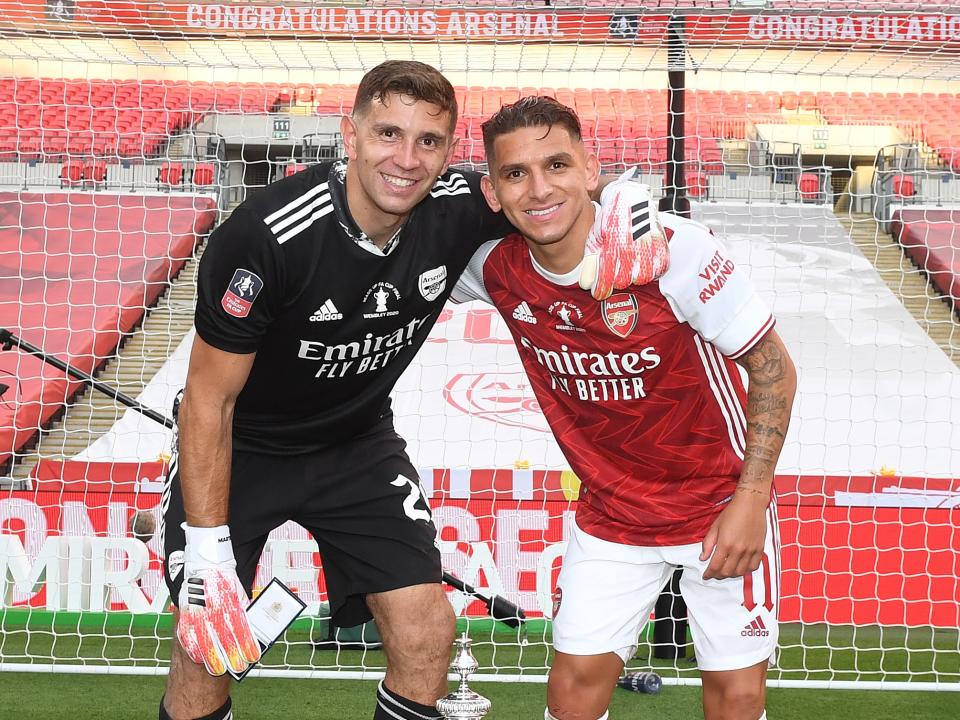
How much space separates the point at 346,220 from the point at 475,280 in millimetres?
476

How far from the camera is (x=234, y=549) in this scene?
2.74 m

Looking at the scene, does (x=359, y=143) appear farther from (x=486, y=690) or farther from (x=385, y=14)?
(x=385, y=14)

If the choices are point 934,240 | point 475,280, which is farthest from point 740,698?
point 934,240

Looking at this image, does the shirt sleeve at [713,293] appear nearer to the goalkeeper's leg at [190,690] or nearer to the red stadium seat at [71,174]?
the goalkeeper's leg at [190,690]

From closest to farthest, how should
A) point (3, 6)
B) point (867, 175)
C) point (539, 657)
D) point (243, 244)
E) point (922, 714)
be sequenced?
point (243, 244), point (922, 714), point (539, 657), point (3, 6), point (867, 175)

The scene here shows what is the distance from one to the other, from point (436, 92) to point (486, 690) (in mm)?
2883

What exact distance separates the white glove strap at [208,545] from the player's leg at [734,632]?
3.74ft

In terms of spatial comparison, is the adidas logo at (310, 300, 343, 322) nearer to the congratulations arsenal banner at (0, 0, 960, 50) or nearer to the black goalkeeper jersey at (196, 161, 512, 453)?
the black goalkeeper jersey at (196, 161, 512, 453)

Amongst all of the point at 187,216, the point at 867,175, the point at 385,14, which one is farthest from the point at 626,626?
the point at 867,175

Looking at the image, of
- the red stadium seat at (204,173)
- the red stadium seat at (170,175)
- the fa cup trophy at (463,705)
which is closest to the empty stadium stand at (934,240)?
the red stadium seat at (204,173)

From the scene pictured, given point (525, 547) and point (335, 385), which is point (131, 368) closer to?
point (525, 547)

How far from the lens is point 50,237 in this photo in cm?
997

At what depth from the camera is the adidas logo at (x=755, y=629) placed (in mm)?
2637

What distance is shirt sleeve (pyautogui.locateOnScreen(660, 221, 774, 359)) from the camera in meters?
2.47
